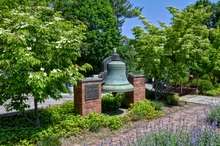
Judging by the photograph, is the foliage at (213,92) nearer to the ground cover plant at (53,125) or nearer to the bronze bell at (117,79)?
the bronze bell at (117,79)

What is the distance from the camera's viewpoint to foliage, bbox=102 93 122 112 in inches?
452

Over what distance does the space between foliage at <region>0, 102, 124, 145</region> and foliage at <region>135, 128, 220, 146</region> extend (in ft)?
8.95

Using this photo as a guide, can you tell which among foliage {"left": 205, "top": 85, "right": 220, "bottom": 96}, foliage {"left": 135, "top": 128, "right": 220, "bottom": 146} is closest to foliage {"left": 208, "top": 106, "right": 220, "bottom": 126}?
foliage {"left": 135, "top": 128, "right": 220, "bottom": 146}

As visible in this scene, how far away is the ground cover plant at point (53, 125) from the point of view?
26.2 feet

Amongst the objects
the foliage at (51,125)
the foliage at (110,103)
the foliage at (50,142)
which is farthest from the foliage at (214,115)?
the foliage at (50,142)

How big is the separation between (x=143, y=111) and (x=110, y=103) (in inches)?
49.5

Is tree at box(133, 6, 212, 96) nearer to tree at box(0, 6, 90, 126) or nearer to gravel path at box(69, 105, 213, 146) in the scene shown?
gravel path at box(69, 105, 213, 146)

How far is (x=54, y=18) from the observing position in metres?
8.75

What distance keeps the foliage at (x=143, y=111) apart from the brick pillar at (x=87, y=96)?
104 cm

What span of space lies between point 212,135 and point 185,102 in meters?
8.52

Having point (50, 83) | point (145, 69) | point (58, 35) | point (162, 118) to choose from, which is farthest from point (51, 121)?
point (145, 69)

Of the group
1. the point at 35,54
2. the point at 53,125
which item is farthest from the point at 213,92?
the point at 35,54

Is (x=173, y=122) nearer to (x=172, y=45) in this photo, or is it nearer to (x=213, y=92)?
(x=172, y=45)

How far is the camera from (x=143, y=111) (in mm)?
10773
